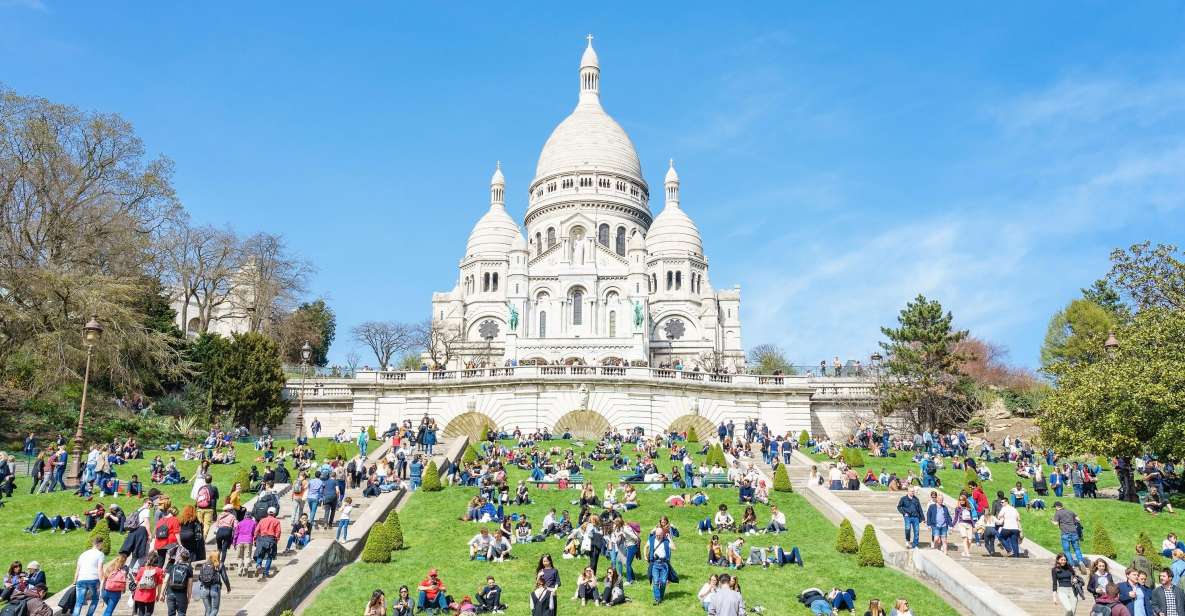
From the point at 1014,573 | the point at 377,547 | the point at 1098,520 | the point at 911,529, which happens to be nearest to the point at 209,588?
the point at 377,547

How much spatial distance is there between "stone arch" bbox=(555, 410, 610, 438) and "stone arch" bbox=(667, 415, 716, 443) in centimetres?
322

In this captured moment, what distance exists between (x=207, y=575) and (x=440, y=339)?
61592 mm

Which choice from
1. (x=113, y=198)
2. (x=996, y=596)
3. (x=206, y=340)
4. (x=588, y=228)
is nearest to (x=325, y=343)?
Result: (x=588, y=228)

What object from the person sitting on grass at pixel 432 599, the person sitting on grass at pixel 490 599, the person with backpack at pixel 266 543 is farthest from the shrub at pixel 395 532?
the person sitting on grass at pixel 490 599

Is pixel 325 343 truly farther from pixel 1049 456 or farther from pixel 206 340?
pixel 1049 456

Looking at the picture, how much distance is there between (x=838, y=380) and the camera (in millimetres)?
47375

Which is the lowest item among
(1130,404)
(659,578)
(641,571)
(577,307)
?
(641,571)

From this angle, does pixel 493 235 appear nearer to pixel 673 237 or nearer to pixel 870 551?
pixel 673 237

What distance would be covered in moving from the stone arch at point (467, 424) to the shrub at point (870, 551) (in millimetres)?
25150

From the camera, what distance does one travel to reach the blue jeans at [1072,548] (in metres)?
16.6

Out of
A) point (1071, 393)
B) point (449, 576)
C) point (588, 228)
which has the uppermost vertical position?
point (588, 228)

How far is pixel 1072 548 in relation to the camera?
16734 millimetres

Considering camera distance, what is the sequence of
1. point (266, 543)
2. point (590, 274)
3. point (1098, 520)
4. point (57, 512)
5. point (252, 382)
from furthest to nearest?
point (590, 274) < point (252, 382) < point (57, 512) < point (1098, 520) < point (266, 543)

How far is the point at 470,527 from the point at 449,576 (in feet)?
12.9
